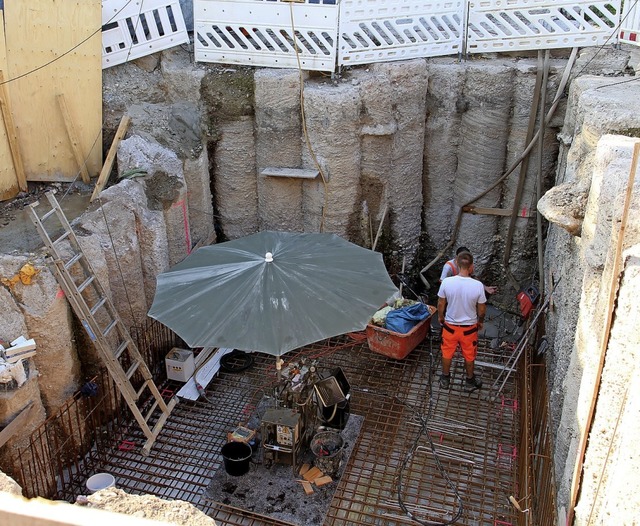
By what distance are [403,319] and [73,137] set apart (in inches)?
193

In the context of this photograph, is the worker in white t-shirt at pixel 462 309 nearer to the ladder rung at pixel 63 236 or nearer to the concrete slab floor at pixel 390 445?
the concrete slab floor at pixel 390 445

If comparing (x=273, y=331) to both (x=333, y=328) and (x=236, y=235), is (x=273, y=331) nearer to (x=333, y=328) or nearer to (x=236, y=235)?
(x=333, y=328)

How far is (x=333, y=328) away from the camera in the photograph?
19.4ft

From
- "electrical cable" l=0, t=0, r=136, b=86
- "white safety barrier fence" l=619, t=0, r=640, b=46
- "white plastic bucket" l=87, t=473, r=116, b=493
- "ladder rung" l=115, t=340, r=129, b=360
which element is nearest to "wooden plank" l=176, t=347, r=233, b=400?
"ladder rung" l=115, t=340, r=129, b=360

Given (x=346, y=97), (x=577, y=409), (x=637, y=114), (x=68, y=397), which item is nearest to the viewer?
(x=577, y=409)

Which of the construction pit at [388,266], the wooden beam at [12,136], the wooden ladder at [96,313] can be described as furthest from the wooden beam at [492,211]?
the wooden beam at [12,136]

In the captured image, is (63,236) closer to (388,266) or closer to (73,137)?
(73,137)

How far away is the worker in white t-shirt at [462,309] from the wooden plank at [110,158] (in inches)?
172

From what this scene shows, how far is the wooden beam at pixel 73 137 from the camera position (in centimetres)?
817

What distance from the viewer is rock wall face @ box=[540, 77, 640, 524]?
364cm

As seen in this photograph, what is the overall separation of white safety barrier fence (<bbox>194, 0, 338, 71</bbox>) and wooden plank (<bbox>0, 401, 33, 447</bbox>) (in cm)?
538

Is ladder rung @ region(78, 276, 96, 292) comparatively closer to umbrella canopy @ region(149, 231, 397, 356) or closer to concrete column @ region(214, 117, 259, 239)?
umbrella canopy @ region(149, 231, 397, 356)

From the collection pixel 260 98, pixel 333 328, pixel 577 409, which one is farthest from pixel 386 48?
pixel 577 409

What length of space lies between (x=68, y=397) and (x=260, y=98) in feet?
15.4
